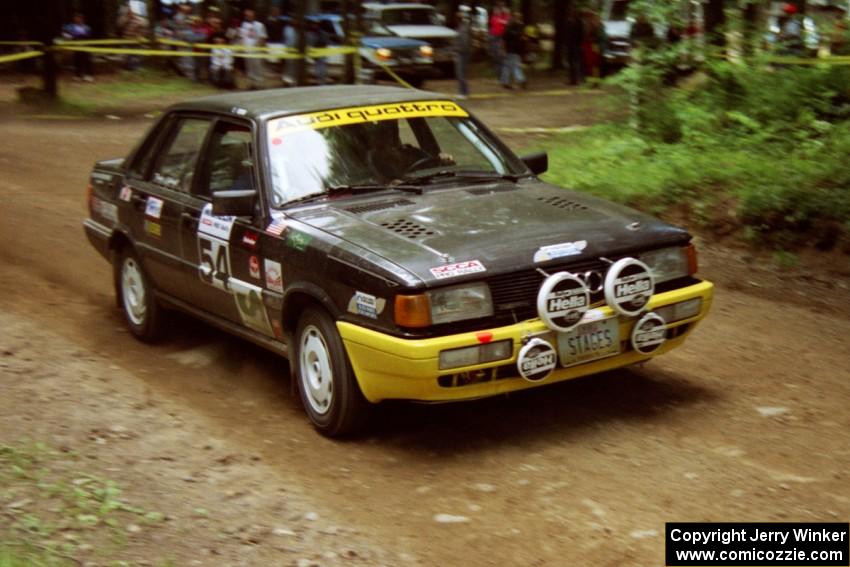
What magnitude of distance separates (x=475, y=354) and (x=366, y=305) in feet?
1.86

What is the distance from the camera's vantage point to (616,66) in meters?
27.9

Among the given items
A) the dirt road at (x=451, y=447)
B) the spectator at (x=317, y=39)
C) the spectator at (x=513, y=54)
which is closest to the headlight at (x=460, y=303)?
the dirt road at (x=451, y=447)

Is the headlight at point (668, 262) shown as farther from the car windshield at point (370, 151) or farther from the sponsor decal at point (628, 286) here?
the car windshield at point (370, 151)

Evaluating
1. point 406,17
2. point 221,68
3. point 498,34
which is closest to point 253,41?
point 221,68

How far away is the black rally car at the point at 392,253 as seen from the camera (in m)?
5.21

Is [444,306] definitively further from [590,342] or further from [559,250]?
[590,342]

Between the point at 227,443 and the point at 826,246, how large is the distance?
5387 millimetres

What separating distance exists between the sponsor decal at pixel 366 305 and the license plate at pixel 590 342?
84 cm

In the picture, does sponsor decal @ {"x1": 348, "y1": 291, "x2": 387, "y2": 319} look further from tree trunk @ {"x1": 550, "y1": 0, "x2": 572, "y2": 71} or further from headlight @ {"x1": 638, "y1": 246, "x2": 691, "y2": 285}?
tree trunk @ {"x1": 550, "y1": 0, "x2": 572, "y2": 71}

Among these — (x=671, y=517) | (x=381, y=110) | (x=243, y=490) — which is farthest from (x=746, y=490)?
(x=381, y=110)

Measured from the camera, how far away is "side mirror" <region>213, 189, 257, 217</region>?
6035mm

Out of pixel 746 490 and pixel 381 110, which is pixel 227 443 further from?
pixel 746 490

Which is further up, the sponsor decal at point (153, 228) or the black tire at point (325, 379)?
the sponsor decal at point (153, 228)

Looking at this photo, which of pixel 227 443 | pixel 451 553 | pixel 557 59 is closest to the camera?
pixel 451 553
